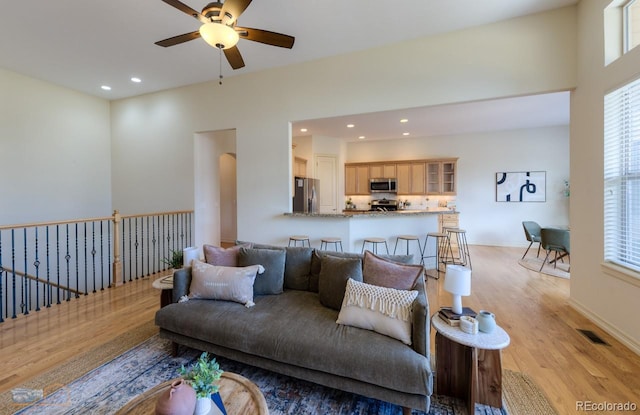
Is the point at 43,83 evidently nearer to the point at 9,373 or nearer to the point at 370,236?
the point at 9,373

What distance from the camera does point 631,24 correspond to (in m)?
2.62

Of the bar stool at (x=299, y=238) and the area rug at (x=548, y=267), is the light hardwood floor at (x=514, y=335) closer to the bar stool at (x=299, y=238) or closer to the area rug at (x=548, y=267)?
the area rug at (x=548, y=267)

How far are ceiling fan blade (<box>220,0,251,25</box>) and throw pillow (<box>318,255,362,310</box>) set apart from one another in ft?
7.31

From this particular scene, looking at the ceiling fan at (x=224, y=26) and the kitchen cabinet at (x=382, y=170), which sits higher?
the ceiling fan at (x=224, y=26)

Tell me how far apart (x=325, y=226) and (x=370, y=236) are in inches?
30.4

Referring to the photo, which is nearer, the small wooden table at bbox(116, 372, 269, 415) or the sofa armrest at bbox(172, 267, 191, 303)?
the small wooden table at bbox(116, 372, 269, 415)

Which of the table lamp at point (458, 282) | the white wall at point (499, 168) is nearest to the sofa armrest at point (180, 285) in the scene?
the table lamp at point (458, 282)

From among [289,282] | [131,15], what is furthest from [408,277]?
[131,15]

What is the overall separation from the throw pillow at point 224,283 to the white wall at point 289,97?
217 cm

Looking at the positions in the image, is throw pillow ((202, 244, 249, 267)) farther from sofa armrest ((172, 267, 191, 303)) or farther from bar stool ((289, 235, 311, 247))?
bar stool ((289, 235, 311, 247))

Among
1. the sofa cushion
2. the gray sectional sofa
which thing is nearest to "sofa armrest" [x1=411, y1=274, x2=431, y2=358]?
the gray sectional sofa

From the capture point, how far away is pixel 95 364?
221 centimetres

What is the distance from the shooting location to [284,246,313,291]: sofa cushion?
265cm

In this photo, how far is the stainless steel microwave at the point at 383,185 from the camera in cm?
782
